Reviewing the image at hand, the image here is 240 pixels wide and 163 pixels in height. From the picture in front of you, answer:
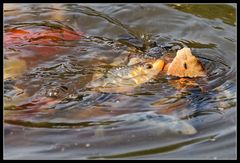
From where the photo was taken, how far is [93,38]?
518 cm

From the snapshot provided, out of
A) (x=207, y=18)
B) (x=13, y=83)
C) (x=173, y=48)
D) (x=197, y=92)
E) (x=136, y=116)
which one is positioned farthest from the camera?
(x=207, y=18)

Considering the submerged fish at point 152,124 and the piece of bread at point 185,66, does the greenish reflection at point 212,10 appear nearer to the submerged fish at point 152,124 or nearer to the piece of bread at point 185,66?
the piece of bread at point 185,66

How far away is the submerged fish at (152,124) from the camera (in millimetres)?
3381

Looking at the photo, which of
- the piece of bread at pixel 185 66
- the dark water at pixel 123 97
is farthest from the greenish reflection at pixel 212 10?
the piece of bread at pixel 185 66

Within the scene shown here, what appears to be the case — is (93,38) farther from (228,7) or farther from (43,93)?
(228,7)

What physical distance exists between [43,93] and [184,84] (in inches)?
45.4

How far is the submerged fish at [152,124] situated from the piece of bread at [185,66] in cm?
62

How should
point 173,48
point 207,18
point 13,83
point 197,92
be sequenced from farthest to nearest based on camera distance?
1. point 207,18
2. point 173,48
3. point 13,83
4. point 197,92

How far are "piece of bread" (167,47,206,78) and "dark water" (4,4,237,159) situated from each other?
0.34 feet

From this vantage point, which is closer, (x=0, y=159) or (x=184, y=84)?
(x=0, y=159)

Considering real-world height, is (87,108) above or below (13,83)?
below

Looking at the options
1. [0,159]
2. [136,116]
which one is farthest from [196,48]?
[0,159]

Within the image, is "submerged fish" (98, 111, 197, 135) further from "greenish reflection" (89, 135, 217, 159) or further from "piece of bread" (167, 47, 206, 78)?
"piece of bread" (167, 47, 206, 78)

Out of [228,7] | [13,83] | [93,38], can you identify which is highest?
[228,7]
